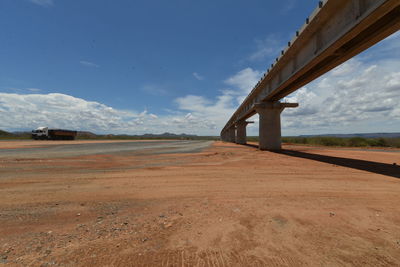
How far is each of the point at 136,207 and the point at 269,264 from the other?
9.46 feet

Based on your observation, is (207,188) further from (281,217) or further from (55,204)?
(55,204)

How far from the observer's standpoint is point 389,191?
198 inches

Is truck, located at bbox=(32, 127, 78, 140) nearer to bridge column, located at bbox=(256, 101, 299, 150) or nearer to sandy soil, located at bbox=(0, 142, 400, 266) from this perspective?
sandy soil, located at bbox=(0, 142, 400, 266)

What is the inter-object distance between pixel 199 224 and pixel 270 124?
63.2 feet

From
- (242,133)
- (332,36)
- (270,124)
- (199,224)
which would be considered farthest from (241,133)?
(199,224)

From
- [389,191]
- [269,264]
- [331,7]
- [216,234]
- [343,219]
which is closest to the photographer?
[269,264]

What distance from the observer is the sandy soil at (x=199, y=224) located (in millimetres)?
2236

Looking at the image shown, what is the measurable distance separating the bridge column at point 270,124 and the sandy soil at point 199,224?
14.6 metres

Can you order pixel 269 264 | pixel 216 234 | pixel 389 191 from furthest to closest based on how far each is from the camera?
pixel 389 191
pixel 216 234
pixel 269 264

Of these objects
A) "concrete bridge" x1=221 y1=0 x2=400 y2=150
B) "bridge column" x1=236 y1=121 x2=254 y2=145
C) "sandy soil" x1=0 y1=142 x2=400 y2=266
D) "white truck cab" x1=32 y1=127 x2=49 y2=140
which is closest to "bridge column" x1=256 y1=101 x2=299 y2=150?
"concrete bridge" x1=221 y1=0 x2=400 y2=150

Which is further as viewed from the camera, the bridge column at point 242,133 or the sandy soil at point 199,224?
the bridge column at point 242,133

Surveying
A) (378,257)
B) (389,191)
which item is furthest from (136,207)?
(389,191)

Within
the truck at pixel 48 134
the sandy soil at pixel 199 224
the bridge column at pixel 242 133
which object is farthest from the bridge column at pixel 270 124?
the truck at pixel 48 134

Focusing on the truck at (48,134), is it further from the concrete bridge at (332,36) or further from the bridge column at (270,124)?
the concrete bridge at (332,36)
